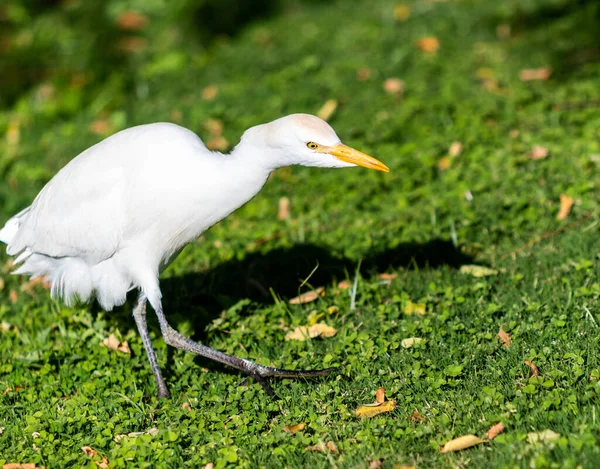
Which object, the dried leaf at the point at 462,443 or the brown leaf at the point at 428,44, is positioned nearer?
the dried leaf at the point at 462,443

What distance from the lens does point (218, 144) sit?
719cm

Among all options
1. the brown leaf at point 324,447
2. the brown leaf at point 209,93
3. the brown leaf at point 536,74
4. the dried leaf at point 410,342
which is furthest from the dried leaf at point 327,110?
the brown leaf at point 324,447

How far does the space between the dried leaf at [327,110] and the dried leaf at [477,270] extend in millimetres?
2872

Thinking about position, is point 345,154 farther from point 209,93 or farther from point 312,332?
point 209,93

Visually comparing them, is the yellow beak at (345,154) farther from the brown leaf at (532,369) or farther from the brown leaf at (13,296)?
the brown leaf at (13,296)

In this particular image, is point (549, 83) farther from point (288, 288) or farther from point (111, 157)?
point (111, 157)

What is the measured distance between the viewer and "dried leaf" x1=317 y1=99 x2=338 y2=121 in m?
7.41

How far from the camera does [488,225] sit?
5340mm

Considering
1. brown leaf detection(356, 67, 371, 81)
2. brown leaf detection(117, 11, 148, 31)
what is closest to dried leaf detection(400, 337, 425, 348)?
brown leaf detection(356, 67, 371, 81)

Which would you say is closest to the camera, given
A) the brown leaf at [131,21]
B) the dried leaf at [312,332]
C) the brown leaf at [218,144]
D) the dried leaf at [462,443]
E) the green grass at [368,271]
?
the dried leaf at [462,443]

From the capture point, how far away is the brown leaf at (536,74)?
7.34 meters

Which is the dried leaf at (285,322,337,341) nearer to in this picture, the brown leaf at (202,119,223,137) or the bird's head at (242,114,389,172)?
the bird's head at (242,114,389,172)

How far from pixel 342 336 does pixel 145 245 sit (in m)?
1.17

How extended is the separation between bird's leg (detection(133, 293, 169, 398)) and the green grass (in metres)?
0.11
